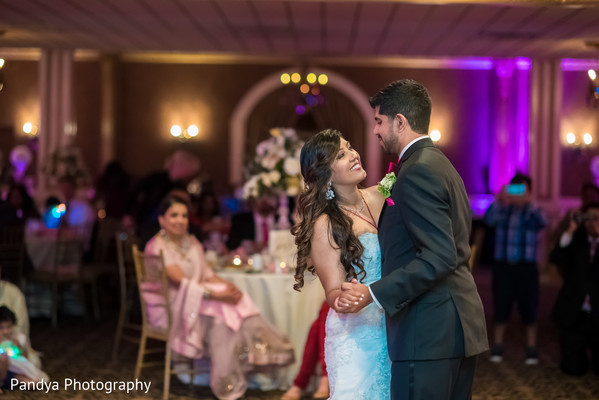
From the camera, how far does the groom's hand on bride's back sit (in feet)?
8.65

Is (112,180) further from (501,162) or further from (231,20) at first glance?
(501,162)

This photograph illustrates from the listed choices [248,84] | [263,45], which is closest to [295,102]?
[248,84]

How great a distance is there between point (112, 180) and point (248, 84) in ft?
15.4

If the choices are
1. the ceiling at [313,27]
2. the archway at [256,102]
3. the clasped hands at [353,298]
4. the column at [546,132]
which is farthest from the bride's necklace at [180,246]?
the column at [546,132]

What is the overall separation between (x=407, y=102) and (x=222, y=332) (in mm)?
3110

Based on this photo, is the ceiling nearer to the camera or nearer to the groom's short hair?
the camera

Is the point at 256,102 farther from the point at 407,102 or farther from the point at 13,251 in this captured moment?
the point at 407,102

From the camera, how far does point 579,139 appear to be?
1364cm

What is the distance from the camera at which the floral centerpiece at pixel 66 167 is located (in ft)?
35.3

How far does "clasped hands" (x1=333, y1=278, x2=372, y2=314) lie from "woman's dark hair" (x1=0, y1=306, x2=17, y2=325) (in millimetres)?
3304

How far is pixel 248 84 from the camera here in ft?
47.1

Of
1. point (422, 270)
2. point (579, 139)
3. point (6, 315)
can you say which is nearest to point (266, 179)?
point (6, 315)

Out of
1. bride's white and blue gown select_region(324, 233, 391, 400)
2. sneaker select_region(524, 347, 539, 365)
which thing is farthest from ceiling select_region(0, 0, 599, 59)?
bride's white and blue gown select_region(324, 233, 391, 400)

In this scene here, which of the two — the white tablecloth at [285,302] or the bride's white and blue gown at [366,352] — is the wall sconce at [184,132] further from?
the bride's white and blue gown at [366,352]
